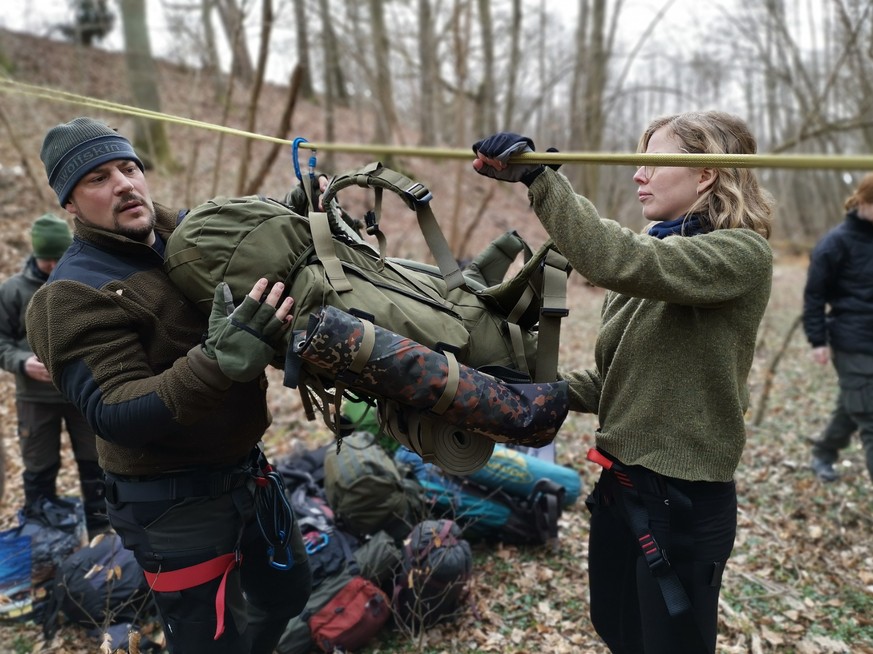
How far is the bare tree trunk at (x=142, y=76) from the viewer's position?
13508 mm

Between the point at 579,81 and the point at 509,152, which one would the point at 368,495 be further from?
the point at 579,81

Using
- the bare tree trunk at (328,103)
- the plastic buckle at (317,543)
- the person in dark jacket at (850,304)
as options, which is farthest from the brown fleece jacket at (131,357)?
the bare tree trunk at (328,103)

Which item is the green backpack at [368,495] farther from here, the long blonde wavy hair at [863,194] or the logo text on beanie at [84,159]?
the long blonde wavy hair at [863,194]

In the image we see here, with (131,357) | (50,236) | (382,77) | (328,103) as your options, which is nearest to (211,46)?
(328,103)

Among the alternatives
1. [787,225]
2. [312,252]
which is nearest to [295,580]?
[312,252]

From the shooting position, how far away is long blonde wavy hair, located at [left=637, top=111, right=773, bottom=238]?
1.96 metres

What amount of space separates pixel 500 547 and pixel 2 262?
8.26m

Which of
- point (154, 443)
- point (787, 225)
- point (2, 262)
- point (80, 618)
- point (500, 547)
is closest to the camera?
point (154, 443)

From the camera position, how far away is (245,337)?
188 centimetres

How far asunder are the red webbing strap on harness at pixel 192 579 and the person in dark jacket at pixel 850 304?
13.6ft

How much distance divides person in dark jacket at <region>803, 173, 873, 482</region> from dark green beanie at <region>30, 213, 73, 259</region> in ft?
17.0

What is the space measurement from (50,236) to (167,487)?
8.93ft

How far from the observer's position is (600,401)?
2275mm

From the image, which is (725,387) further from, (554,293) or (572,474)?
(572,474)
